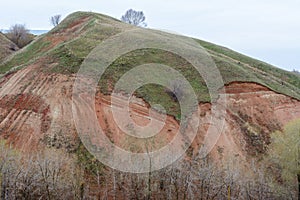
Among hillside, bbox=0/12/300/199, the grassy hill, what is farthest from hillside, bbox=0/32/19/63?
hillside, bbox=0/12/300/199

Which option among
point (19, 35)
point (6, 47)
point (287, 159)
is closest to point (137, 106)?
point (287, 159)

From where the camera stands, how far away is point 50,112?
27.6 m

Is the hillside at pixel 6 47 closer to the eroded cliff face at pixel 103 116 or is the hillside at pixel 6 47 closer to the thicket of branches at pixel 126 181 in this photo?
the eroded cliff face at pixel 103 116

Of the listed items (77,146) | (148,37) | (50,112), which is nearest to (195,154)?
(77,146)

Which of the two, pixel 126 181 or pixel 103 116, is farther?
pixel 103 116

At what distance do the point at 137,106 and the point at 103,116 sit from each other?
2.59 m

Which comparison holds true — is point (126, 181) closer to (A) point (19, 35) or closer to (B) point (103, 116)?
(B) point (103, 116)

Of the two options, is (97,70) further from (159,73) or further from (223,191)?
(223,191)

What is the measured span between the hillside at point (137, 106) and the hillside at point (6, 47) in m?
15.1

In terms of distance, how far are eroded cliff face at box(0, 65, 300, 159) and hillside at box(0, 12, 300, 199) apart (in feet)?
0.20

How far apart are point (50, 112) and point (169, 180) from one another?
9412 mm

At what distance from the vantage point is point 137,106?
28.8 meters

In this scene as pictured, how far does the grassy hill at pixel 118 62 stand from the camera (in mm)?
31125

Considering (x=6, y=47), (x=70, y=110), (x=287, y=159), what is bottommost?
(x=287, y=159)
